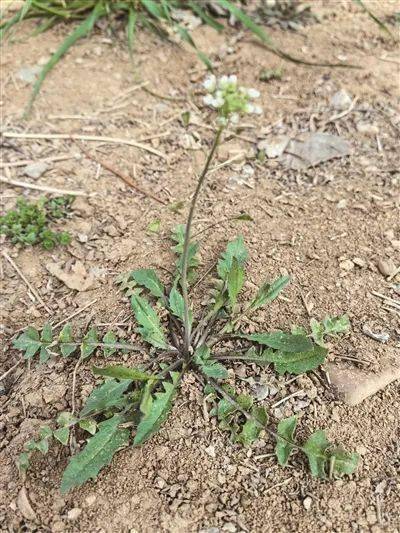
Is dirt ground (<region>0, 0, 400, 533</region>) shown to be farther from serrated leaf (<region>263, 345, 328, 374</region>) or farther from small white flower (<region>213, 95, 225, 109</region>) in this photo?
small white flower (<region>213, 95, 225, 109</region>)

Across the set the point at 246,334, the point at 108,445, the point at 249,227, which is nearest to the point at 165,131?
the point at 249,227

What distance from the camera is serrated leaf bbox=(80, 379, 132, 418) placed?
83.7 inches

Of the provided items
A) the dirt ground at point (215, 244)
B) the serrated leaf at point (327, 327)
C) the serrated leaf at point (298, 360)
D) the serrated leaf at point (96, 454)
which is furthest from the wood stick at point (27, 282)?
the serrated leaf at point (327, 327)

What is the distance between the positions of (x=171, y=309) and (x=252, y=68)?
75.8 inches

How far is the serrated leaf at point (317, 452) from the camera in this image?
2.01 meters

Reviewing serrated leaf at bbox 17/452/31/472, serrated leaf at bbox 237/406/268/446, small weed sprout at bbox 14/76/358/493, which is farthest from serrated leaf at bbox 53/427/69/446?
serrated leaf at bbox 237/406/268/446

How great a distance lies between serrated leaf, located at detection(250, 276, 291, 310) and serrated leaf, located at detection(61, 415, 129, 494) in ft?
2.18

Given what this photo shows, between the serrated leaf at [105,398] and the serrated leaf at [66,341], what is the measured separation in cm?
22

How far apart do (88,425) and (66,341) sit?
14.5 inches

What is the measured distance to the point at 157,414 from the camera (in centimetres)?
206

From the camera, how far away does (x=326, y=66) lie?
12.0 ft

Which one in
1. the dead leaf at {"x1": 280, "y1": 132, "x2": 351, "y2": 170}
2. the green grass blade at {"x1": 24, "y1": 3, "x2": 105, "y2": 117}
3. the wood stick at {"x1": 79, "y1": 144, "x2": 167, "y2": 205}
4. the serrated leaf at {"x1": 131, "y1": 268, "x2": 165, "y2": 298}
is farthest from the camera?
the green grass blade at {"x1": 24, "y1": 3, "x2": 105, "y2": 117}

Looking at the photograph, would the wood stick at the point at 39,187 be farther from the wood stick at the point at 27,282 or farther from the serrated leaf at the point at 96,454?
the serrated leaf at the point at 96,454

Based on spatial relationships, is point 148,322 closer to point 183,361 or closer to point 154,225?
point 183,361
